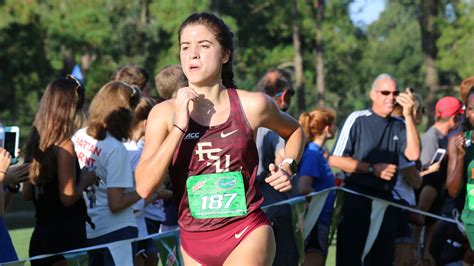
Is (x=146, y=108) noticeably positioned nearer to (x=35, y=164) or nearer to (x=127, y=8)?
(x=35, y=164)

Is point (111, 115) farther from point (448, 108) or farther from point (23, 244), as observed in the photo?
point (23, 244)

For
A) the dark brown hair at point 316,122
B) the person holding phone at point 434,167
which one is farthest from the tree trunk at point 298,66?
the dark brown hair at point 316,122

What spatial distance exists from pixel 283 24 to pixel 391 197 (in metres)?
46.4

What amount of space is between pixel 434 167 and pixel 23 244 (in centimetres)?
565

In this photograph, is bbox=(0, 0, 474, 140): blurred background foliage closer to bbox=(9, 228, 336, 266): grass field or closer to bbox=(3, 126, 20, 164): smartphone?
bbox=(9, 228, 336, 266): grass field

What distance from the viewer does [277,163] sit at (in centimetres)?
770

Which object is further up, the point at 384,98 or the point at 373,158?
the point at 384,98

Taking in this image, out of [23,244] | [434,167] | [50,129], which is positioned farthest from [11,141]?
[23,244]

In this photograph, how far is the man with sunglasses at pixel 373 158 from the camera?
9.09 metres

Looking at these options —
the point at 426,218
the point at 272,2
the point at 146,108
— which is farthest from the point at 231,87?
the point at 272,2

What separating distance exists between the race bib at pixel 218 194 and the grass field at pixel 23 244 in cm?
652

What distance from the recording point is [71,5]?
4894 cm

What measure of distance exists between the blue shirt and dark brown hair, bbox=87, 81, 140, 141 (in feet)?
8.19

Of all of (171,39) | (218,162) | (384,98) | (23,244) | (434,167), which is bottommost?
(23,244)
